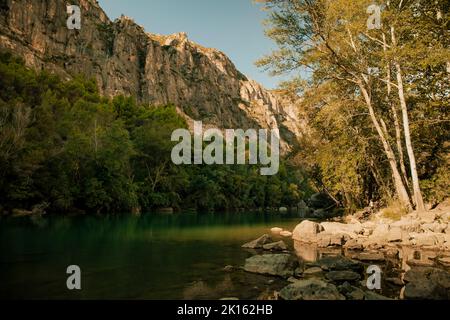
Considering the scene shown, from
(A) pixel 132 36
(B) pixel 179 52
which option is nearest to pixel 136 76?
(A) pixel 132 36

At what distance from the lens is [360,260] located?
11.8m

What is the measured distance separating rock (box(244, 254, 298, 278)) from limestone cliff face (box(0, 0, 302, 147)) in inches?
1201

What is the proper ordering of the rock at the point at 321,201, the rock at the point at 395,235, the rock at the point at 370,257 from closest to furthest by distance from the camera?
the rock at the point at 370,257 → the rock at the point at 395,235 → the rock at the point at 321,201

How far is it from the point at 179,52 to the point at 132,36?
120 ft

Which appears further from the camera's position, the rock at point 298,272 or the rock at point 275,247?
the rock at point 275,247

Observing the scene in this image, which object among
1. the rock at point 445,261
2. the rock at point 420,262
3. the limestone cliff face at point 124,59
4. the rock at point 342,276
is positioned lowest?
the rock at point 420,262

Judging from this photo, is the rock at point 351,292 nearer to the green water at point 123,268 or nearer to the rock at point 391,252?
the green water at point 123,268

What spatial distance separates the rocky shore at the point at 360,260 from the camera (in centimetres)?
730

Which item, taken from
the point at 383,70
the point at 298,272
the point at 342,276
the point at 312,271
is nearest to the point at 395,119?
the point at 383,70

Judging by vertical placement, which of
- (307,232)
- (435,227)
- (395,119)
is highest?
(395,119)

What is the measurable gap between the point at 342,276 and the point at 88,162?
34209mm

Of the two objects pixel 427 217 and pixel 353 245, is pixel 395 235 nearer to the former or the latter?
pixel 353 245

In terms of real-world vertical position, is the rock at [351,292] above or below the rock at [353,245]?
above

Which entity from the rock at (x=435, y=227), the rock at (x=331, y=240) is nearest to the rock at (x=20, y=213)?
the rock at (x=331, y=240)
